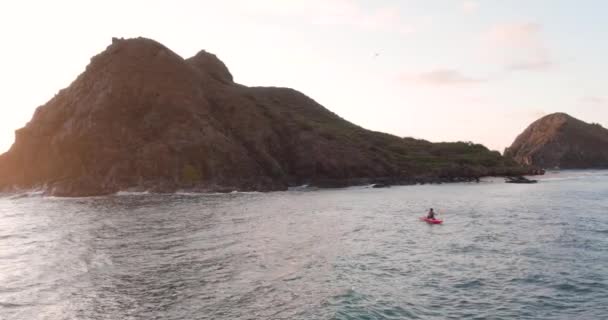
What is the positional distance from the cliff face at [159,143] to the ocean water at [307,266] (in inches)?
2526

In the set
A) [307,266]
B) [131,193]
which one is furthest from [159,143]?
[307,266]

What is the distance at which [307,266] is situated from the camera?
43562 millimetres

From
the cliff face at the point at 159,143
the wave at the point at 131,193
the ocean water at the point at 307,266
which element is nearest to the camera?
the ocean water at the point at 307,266

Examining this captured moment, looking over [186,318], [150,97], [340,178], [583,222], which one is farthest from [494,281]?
[150,97]

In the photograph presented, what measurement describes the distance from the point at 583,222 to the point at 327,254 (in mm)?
41041

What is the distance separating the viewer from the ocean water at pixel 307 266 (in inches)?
1259

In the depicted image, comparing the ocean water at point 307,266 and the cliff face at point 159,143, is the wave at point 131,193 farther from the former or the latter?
the ocean water at point 307,266

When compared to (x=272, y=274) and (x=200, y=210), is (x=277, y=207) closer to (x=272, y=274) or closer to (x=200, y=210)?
(x=200, y=210)

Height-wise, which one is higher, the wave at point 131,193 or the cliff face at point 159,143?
the cliff face at point 159,143

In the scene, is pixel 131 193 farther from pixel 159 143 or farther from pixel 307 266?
pixel 307 266

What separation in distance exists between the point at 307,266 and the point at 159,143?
12072 centimetres

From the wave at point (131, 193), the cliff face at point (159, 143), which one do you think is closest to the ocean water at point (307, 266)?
the wave at point (131, 193)

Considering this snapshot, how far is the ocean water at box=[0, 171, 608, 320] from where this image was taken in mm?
31984

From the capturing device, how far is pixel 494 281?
37688 millimetres
